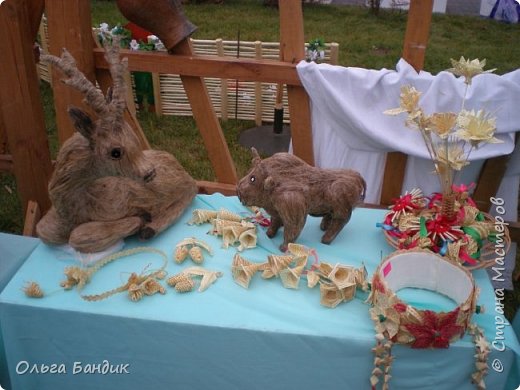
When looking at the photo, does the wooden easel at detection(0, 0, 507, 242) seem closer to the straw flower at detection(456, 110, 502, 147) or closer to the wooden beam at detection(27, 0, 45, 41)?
the wooden beam at detection(27, 0, 45, 41)

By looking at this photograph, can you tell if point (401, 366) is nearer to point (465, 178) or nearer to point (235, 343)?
point (235, 343)

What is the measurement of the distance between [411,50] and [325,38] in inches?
164

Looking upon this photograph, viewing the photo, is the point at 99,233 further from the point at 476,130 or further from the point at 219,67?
the point at 476,130

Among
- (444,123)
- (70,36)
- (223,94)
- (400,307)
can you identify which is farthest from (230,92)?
(400,307)

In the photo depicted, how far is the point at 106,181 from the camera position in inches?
68.6

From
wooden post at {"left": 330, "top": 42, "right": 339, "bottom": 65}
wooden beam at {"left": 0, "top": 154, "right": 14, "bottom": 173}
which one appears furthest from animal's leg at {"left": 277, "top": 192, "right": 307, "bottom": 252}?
wooden post at {"left": 330, "top": 42, "right": 339, "bottom": 65}

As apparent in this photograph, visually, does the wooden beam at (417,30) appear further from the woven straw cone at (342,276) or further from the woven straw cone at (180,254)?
the woven straw cone at (180,254)

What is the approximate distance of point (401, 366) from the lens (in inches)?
57.1

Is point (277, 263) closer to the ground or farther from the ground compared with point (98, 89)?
closer to the ground

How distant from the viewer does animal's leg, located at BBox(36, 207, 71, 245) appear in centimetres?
174

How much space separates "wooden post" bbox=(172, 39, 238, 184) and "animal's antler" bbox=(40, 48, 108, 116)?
80cm

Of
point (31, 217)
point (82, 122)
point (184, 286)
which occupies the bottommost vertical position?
point (31, 217)

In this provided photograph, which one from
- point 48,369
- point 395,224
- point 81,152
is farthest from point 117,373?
point 395,224

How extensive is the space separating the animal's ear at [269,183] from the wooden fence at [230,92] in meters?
2.33
